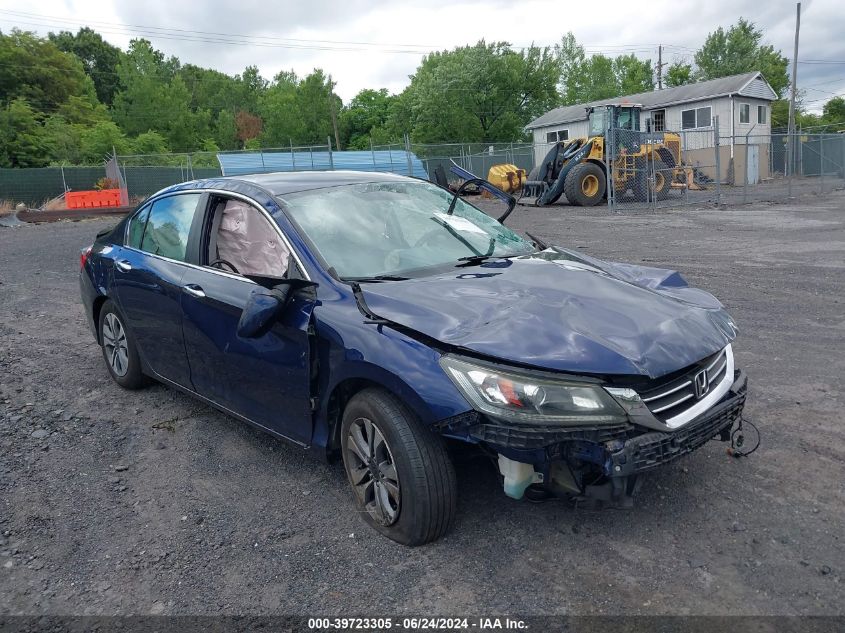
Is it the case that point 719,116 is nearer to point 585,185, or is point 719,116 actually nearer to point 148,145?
point 585,185

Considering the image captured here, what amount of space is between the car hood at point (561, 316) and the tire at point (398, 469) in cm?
39

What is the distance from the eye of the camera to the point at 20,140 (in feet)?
130

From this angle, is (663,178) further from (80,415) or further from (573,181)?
(80,415)

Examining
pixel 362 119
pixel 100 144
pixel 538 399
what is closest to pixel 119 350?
pixel 538 399

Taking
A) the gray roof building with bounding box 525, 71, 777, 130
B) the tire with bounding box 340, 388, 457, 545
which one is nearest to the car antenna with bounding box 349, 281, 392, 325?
the tire with bounding box 340, 388, 457, 545

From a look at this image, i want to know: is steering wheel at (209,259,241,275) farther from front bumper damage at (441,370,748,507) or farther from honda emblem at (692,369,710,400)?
honda emblem at (692,369,710,400)

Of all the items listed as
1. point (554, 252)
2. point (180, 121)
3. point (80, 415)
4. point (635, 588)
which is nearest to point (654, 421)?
point (635, 588)

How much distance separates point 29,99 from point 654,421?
207ft

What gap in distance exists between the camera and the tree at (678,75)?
7100 cm

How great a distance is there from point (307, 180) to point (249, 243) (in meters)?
0.55

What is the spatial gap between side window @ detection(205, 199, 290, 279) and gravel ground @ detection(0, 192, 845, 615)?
108 cm

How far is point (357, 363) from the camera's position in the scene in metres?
3.05

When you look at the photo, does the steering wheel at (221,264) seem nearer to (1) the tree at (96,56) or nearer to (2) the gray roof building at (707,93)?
(2) the gray roof building at (707,93)

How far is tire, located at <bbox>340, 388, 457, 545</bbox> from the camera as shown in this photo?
9.48 ft
